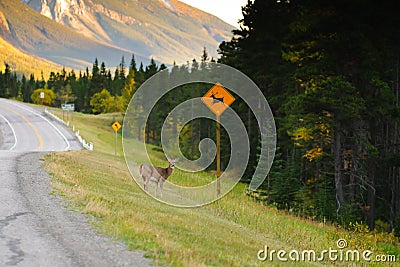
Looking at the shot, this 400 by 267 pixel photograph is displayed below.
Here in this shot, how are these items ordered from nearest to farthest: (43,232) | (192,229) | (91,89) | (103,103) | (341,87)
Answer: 1. (43,232)
2. (192,229)
3. (341,87)
4. (103,103)
5. (91,89)

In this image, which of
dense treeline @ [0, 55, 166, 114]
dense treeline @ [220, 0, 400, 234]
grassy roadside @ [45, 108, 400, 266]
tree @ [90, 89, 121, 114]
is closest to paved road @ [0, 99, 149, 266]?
grassy roadside @ [45, 108, 400, 266]

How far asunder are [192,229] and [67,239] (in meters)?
3.67

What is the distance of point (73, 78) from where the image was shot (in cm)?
15700

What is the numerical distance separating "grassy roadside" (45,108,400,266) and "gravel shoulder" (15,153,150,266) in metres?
0.35

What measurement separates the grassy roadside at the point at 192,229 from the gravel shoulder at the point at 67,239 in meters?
0.35

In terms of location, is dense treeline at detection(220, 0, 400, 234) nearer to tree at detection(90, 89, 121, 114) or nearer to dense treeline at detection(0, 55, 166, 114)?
dense treeline at detection(0, 55, 166, 114)

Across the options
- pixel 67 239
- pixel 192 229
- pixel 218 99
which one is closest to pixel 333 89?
pixel 218 99

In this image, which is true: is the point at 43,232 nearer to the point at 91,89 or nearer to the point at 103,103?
the point at 103,103

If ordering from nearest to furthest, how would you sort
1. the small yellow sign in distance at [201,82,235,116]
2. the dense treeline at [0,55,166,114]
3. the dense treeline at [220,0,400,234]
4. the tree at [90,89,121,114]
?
the dense treeline at [220,0,400,234] → the small yellow sign in distance at [201,82,235,116] → the dense treeline at [0,55,166,114] → the tree at [90,89,121,114]

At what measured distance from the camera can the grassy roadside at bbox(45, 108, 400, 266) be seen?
9.31 metres

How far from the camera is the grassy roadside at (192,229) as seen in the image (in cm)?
931

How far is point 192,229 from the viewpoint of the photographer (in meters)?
12.0

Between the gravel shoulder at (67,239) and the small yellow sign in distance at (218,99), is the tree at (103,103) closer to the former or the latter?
the small yellow sign in distance at (218,99)

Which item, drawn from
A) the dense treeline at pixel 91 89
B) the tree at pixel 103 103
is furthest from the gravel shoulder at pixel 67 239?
the tree at pixel 103 103
